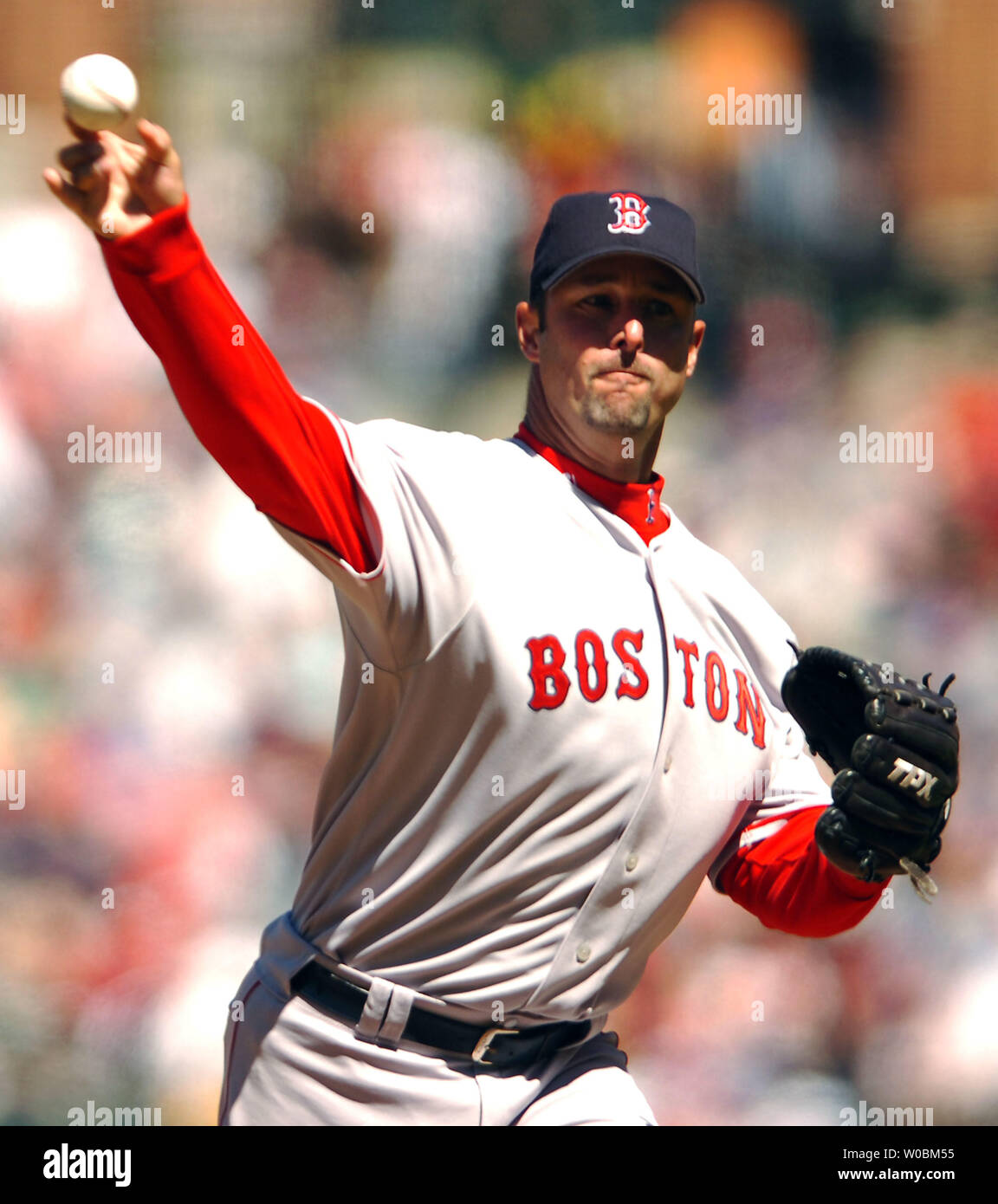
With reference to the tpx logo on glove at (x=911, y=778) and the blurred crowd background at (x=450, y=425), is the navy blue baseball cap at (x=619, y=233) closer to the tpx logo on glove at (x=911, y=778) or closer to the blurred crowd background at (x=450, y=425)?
the tpx logo on glove at (x=911, y=778)

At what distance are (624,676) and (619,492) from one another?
0.94 feet

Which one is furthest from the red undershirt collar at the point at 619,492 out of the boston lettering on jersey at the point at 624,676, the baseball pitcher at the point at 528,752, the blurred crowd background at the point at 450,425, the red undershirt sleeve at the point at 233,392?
the blurred crowd background at the point at 450,425

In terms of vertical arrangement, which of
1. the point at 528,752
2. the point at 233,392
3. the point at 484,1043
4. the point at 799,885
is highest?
the point at 233,392

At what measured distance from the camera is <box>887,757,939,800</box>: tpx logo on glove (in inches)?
63.8

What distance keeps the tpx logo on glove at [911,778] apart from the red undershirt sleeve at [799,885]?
188 millimetres

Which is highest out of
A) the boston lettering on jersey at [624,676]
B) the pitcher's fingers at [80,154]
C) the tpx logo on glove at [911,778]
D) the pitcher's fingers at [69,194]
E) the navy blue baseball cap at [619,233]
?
the navy blue baseball cap at [619,233]

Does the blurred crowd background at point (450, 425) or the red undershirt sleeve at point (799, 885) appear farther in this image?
the blurred crowd background at point (450, 425)

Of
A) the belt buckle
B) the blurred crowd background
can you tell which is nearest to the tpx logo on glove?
the belt buckle

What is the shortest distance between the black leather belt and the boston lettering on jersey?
0.38 metres

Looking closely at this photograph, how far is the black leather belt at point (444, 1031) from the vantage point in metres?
1.60

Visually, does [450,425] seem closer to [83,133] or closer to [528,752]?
Result: [528,752]

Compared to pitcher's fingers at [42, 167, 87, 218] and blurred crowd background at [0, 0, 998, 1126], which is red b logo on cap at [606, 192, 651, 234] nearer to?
pitcher's fingers at [42, 167, 87, 218]

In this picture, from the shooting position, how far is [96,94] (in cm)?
133

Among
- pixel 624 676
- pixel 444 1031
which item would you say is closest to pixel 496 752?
pixel 624 676
